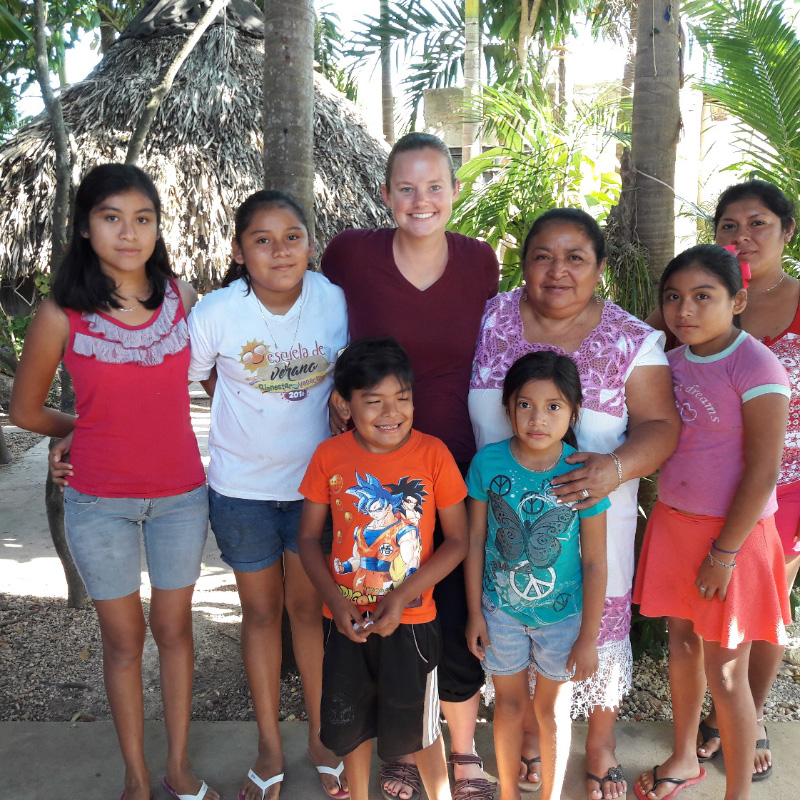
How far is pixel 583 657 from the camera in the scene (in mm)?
2047

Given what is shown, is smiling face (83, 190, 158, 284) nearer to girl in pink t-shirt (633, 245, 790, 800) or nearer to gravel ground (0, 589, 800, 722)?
girl in pink t-shirt (633, 245, 790, 800)

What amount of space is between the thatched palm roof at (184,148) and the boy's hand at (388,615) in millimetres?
4704

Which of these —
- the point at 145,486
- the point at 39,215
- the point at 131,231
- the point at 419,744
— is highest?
the point at 39,215

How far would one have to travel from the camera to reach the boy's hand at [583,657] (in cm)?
204

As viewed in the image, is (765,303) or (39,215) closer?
(765,303)

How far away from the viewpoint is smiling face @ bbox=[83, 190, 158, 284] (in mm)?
2148

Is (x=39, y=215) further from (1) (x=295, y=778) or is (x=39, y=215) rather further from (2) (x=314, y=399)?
(1) (x=295, y=778)

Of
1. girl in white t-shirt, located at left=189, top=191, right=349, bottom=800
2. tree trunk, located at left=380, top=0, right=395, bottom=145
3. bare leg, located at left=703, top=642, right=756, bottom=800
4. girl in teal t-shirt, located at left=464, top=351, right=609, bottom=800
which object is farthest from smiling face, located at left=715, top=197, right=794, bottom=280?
tree trunk, located at left=380, top=0, right=395, bottom=145

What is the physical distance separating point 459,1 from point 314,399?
11118mm

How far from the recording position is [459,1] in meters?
11.4

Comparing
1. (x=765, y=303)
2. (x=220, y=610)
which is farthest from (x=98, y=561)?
(x=765, y=303)

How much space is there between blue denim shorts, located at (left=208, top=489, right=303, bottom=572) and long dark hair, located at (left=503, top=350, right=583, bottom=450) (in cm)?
78

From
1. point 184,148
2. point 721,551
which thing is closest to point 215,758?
point 721,551

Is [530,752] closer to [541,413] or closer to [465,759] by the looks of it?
[465,759]
